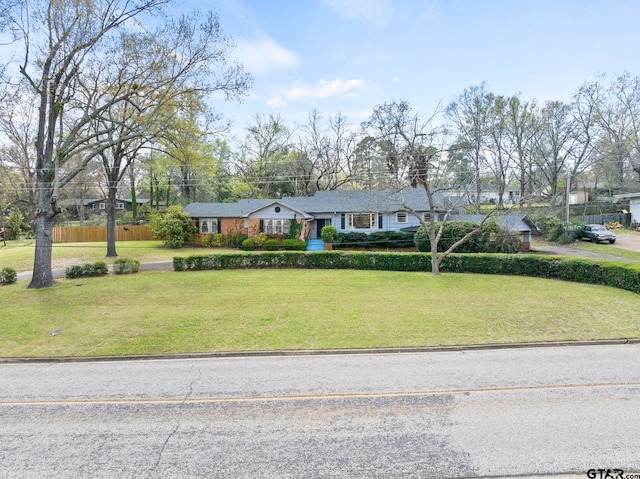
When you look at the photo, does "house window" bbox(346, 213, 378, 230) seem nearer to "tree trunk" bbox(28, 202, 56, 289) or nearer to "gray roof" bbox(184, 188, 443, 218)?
"gray roof" bbox(184, 188, 443, 218)

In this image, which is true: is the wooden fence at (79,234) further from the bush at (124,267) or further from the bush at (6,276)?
the bush at (6,276)

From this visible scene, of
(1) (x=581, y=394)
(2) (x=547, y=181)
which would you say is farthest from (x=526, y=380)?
(2) (x=547, y=181)

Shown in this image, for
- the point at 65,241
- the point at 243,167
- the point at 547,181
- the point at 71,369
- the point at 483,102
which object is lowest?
the point at 71,369

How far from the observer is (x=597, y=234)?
29.5 m

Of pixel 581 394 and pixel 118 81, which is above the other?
pixel 118 81

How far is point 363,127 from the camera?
1414 inches

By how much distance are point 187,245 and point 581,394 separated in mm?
33010

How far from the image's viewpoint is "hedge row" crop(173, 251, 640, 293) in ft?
51.5

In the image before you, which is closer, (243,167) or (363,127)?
(363,127)

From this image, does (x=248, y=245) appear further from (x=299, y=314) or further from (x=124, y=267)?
(x=299, y=314)

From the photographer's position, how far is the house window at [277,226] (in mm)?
31781

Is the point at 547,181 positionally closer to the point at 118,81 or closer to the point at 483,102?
the point at 483,102

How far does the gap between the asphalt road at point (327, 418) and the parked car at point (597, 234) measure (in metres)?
27.0

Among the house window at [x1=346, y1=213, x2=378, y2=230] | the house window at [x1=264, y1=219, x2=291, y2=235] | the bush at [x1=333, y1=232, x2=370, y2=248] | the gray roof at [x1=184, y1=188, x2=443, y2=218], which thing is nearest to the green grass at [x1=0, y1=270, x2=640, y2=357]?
the bush at [x1=333, y1=232, x2=370, y2=248]
